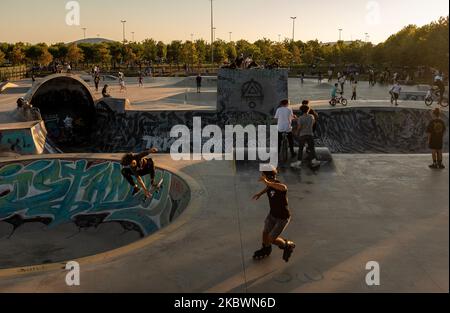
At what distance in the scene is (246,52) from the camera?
80062 millimetres

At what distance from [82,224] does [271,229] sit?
7.75 meters

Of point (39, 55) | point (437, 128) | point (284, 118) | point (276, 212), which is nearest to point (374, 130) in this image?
point (437, 128)

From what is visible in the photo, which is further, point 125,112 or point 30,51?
point 30,51

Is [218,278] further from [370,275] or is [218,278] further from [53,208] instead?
[53,208]

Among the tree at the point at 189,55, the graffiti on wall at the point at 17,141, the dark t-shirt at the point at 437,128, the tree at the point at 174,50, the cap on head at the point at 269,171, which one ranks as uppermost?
the tree at the point at 174,50

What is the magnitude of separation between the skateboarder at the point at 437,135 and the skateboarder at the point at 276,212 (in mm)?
7032

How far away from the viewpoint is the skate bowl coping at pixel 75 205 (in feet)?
37.2

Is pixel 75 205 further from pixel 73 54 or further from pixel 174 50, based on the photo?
pixel 174 50

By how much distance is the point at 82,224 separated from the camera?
12.6 m

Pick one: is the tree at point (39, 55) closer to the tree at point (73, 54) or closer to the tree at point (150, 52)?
the tree at point (73, 54)

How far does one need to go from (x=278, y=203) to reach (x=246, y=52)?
7631cm

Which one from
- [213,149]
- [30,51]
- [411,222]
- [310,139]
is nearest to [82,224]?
[310,139]

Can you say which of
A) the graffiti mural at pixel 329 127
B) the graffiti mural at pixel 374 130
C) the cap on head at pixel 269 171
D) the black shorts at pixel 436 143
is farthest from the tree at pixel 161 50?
the cap on head at pixel 269 171

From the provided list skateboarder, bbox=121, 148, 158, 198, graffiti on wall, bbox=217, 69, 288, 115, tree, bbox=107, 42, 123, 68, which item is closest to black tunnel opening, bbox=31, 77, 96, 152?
graffiti on wall, bbox=217, 69, 288, 115
